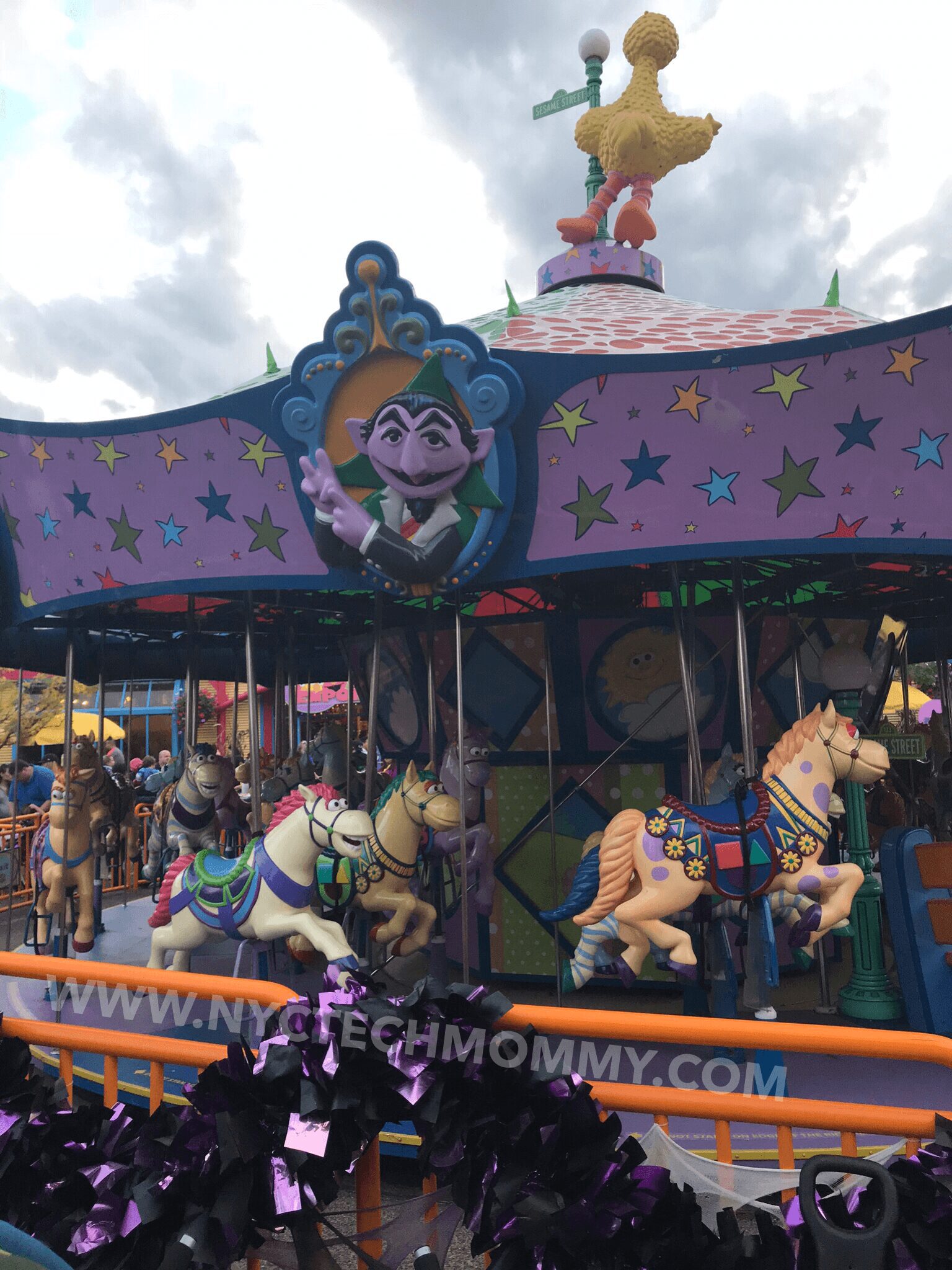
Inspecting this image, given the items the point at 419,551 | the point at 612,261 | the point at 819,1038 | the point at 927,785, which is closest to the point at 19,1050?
the point at 819,1038

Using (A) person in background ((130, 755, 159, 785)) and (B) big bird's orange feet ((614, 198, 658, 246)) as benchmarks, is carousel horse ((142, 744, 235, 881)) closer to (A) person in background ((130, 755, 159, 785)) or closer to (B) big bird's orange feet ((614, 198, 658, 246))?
(B) big bird's orange feet ((614, 198, 658, 246))

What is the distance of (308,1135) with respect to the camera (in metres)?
1.51

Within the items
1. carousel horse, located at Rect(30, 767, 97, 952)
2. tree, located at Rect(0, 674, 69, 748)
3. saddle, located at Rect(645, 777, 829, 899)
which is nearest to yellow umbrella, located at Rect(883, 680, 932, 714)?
saddle, located at Rect(645, 777, 829, 899)

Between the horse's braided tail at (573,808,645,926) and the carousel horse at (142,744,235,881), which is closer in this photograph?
the horse's braided tail at (573,808,645,926)

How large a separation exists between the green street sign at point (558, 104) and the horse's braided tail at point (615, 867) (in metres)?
5.77

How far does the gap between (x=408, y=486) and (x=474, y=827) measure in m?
2.49

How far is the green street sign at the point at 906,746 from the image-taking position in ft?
17.3

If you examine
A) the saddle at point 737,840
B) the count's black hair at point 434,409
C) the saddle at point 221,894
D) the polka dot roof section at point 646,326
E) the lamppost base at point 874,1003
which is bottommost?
the lamppost base at point 874,1003

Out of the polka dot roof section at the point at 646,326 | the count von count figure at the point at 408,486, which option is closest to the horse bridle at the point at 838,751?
the polka dot roof section at the point at 646,326

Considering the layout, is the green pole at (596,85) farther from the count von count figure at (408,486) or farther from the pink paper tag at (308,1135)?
the pink paper tag at (308,1135)

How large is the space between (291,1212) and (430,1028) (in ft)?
1.28

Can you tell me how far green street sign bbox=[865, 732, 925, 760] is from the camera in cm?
528

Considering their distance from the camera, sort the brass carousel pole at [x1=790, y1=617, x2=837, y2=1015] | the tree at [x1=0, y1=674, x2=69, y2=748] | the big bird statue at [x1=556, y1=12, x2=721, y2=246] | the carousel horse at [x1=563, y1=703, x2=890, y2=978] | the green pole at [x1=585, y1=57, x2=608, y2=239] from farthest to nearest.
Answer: the tree at [x1=0, y1=674, x2=69, y2=748] < the green pole at [x1=585, y1=57, x2=608, y2=239] < the big bird statue at [x1=556, y1=12, x2=721, y2=246] < the brass carousel pole at [x1=790, y1=617, x2=837, y2=1015] < the carousel horse at [x1=563, y1=703, x2=890, y2=978]

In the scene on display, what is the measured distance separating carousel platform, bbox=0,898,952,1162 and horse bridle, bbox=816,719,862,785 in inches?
51.4
